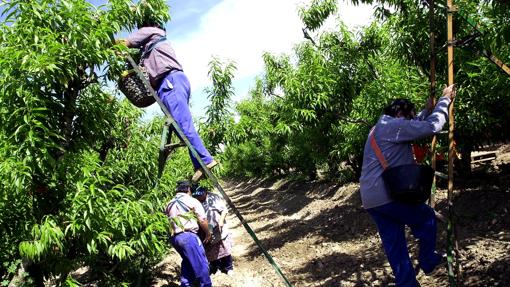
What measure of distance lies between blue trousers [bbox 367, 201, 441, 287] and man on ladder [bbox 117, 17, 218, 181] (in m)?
1.78

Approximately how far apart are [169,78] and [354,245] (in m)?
6.12

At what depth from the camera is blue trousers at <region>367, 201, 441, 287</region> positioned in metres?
3.81

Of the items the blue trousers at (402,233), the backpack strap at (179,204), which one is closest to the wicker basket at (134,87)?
the backpack strap at (179,204)

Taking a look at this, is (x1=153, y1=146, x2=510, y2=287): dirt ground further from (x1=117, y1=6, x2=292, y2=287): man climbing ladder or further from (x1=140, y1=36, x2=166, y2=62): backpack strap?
(x1=140, y1=36, x2=166, y2=62): backpack strap

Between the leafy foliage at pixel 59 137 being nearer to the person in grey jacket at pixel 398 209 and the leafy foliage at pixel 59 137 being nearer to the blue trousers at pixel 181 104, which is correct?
the blue trousers at pixel 181 104

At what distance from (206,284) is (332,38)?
6.64m

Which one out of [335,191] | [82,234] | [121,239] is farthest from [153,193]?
[335,191]

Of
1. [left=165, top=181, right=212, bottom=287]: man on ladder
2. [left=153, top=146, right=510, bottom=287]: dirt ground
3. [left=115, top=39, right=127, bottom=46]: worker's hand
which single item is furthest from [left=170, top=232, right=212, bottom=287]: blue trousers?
[left=115, top=39, right=127, bottom=46]: worker's hand

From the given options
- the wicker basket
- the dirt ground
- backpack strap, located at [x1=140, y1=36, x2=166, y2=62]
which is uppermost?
backpack strap, located at [x1=140, y1=36, x2=166, y2=62]

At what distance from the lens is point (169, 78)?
3918mm

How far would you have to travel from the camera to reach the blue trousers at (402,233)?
381 cm

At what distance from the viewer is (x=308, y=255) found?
347 inches

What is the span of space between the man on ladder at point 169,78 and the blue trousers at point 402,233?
1.78m

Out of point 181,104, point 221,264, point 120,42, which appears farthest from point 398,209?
point 221,264
